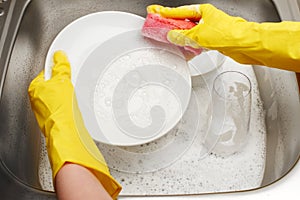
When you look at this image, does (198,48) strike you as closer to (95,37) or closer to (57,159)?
(95,37)

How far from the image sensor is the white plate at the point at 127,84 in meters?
0.89

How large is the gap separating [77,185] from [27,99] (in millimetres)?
402

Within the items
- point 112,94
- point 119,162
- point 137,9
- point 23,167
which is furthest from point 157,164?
point 137,9

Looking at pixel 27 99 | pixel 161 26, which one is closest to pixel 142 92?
pixel 161 26

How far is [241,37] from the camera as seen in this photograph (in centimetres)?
85

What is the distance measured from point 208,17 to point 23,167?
0.54 metres

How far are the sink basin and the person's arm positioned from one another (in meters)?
0.07

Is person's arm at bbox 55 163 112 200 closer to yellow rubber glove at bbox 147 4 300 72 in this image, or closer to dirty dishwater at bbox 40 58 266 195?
dirty dishwater at bbox 40 58 266 195

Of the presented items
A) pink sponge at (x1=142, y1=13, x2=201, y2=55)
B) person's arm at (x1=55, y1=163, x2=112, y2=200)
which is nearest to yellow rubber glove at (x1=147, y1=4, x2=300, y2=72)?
pink sponge at (x1=142, y1=13, x2=201, y2=55)

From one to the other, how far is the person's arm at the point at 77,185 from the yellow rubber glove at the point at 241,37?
1.33 ft

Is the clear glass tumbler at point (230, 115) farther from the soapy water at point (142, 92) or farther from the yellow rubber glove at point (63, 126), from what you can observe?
the yellow rubber glove at point (63, 126)

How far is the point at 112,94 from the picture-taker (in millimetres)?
945

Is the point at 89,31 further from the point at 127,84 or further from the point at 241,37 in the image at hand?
the point at 241,37

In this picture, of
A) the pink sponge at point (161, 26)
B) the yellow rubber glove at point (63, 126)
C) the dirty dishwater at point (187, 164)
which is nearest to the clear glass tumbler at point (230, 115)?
the dirty dishwater at point (187, 164)
